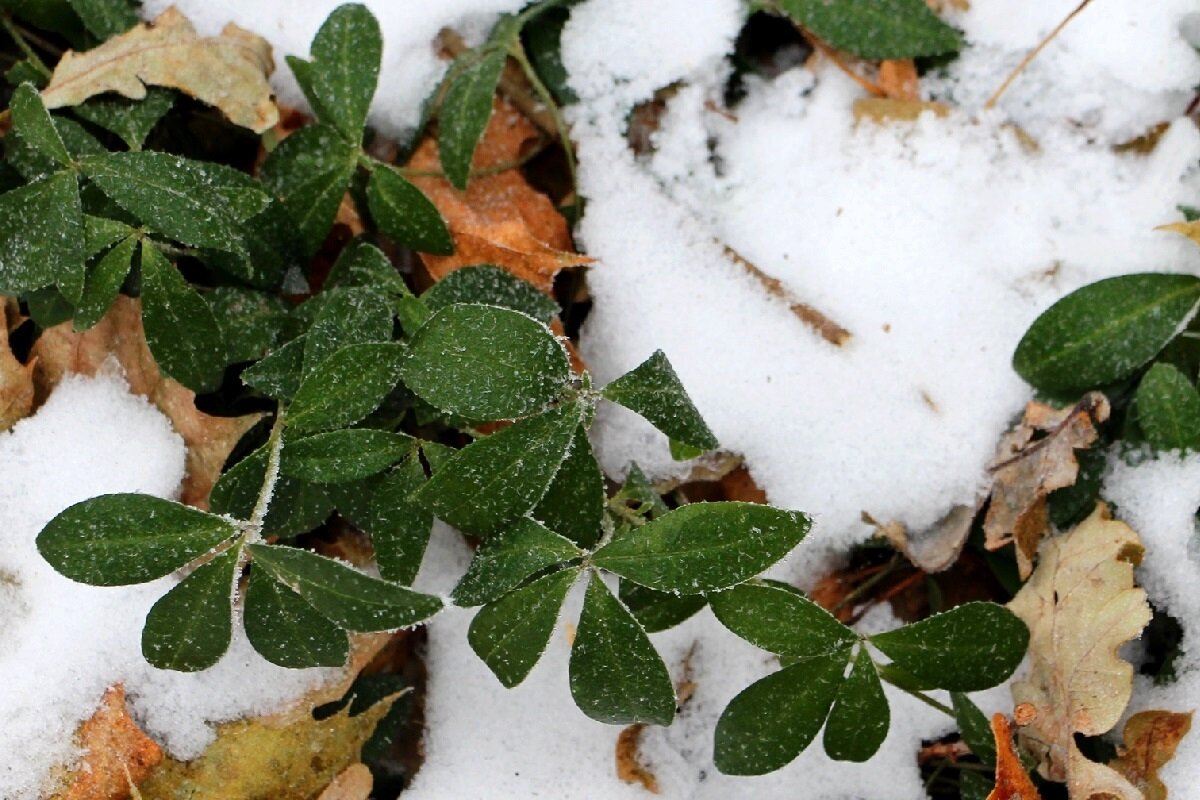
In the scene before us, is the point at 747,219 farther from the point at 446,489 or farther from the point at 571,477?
the point at 446,489

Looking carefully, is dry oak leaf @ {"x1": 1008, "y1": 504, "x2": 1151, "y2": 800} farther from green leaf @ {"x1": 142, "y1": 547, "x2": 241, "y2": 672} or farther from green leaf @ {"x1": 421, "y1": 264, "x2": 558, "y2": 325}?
green leaf @ {"x1": 142, "y1": 547, "x2": 241, "y2": 672}

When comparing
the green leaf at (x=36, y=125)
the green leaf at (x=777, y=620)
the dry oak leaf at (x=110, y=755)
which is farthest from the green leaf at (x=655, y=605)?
the green leaf at (x=36, y=125)

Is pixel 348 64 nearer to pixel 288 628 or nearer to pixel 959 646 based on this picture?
pixel 288 628

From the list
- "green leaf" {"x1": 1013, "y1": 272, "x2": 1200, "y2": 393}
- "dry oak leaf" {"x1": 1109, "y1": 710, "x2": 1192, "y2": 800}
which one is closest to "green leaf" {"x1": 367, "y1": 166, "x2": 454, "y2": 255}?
"green leaf" {"x1": 1013, "y1": 272, "x2": 1200, "y2": 393}

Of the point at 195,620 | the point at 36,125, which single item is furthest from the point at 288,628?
the point at 36,125

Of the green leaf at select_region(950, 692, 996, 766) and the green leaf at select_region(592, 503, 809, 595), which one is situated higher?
the green leaf at select_region(592, 503, 809, 595)
